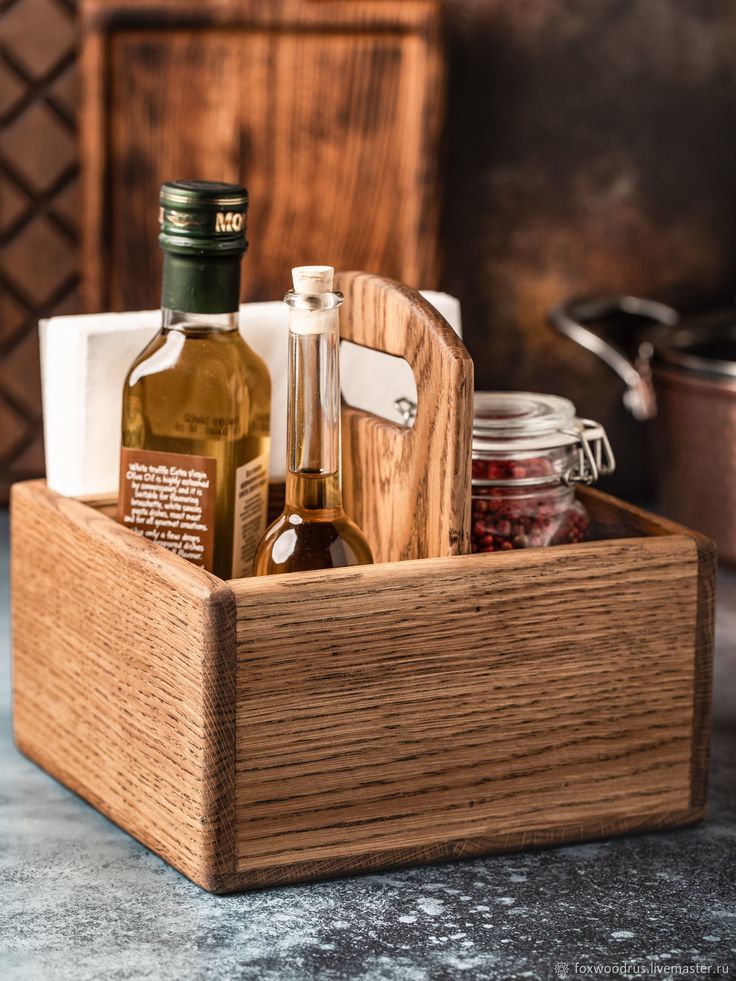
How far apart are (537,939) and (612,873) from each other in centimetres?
8

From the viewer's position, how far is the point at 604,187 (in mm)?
1445

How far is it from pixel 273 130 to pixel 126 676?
79cm

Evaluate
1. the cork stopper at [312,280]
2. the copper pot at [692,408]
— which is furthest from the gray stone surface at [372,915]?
the copper pot at [692,408]

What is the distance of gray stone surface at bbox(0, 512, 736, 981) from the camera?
620mm

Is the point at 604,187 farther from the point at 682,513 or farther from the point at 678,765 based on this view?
the point at 678,765

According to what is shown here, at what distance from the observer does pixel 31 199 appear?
1.41m

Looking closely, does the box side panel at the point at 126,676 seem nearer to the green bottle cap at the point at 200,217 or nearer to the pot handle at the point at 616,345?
the green bottle cap at the point at 200,217

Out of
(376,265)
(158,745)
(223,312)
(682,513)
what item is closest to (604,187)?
(376,265)

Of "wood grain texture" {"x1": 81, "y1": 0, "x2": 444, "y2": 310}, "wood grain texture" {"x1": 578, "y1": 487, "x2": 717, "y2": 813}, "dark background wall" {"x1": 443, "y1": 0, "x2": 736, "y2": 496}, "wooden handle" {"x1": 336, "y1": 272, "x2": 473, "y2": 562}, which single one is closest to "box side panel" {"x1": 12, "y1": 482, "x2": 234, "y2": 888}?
"wooden handle" {"x1": 336, "y1": 272, "x2": 473, "y2": 562}

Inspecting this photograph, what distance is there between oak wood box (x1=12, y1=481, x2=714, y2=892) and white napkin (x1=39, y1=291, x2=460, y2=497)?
3 centimetres

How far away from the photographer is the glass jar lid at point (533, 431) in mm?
734

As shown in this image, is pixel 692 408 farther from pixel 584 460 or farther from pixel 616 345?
pixel 584 460

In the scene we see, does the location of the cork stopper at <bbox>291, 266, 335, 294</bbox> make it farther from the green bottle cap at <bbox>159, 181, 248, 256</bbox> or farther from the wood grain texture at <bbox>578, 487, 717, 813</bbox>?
the wood grain texture at <bbox>578, 487, 717, 813</bbox>

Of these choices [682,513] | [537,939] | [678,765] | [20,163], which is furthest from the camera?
[20,163]
